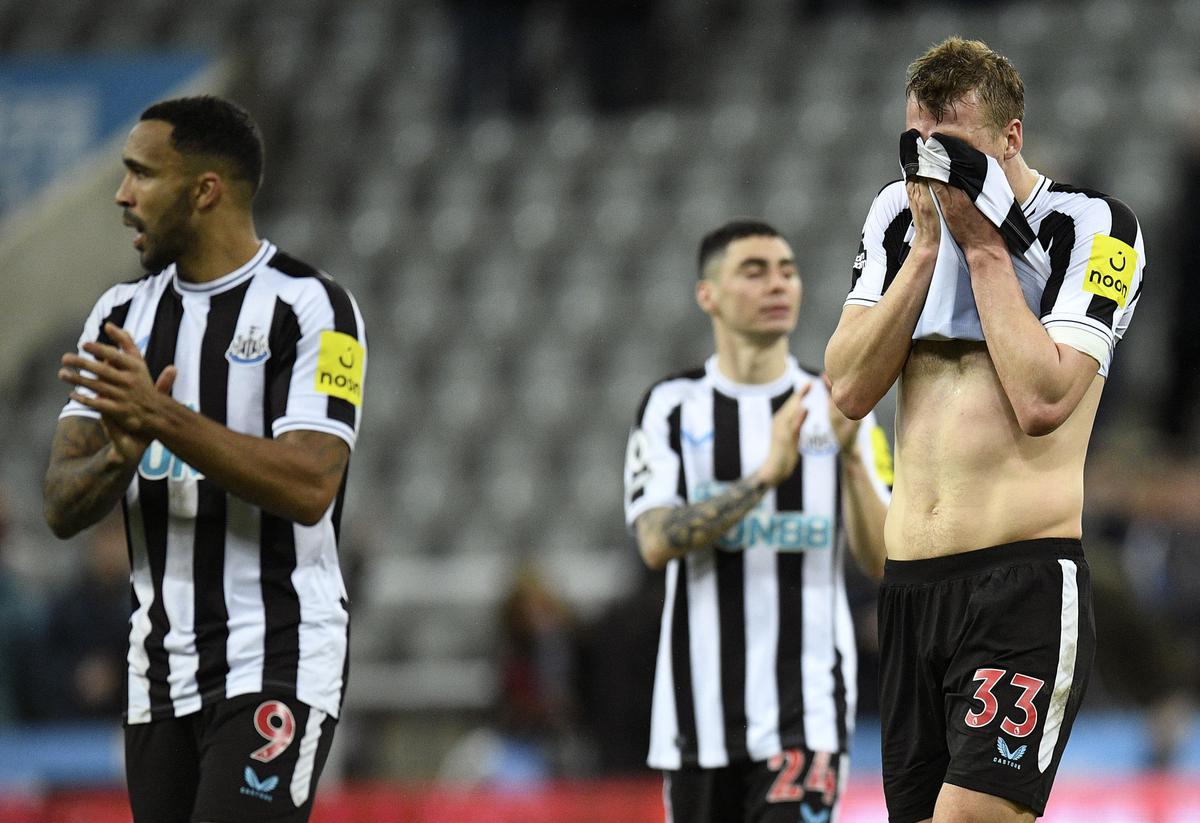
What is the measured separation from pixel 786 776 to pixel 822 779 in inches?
4.3

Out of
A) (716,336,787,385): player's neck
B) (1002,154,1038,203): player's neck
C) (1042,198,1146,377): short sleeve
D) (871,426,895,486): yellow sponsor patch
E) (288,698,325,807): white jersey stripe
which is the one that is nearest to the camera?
(1042,198,1146,377): short sleeve

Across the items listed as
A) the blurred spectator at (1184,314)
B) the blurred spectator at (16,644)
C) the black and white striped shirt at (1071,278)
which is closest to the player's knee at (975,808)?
the black and white striped shirt at (1071,278)

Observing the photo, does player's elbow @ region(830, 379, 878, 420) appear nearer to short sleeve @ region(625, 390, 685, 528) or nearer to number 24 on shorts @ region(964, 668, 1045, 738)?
number 24 on shorts @ region(964, 668, 1045, 738)

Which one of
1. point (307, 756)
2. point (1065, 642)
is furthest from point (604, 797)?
point (1065, 642)

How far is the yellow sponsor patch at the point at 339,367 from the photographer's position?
4.36m

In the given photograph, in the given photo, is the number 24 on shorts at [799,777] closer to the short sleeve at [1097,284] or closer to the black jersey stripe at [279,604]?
the black jersey stripe at [279,604]

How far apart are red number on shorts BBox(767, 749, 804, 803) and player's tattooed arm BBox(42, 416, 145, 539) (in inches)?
84.7

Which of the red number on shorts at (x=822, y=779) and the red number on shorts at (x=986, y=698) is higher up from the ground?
the red number on shorts at (x=986, y=698)

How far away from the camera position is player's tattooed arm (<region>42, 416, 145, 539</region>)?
4168 mm

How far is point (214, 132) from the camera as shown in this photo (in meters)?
4.56

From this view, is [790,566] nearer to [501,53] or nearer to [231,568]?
[231,568]

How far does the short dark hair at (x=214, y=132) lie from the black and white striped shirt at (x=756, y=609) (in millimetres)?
1718

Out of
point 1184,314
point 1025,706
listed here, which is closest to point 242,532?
point 1025,706

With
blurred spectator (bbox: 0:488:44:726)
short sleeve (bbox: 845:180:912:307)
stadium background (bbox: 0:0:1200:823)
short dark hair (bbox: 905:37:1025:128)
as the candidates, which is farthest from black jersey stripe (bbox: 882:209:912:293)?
blurred spectator (bbox: 0:488:44:726)
